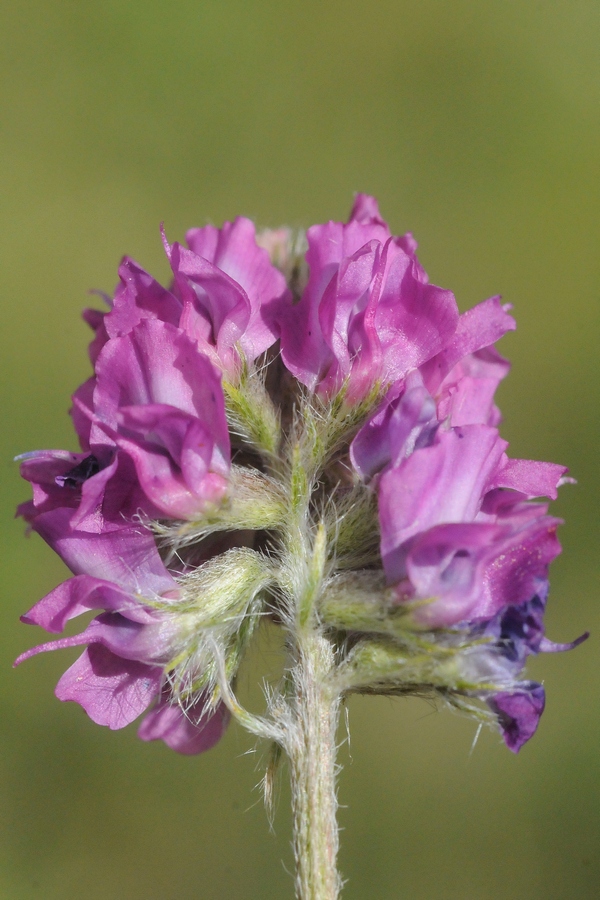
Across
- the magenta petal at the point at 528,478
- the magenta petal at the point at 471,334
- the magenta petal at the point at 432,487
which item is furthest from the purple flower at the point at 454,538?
the magenta petal at the point at 471,334

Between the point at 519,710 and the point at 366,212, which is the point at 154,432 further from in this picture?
the point at 519,710

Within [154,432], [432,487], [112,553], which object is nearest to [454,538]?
[432,487]

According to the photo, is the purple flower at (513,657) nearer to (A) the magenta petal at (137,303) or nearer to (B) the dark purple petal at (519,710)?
(B) the dark purple petal at (519,710)

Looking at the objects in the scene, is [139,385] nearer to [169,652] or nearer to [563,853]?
[169,652]

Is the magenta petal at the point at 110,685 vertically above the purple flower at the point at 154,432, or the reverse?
the purple flower at the point at 154,432

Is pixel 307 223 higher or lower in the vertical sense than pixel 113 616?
higher

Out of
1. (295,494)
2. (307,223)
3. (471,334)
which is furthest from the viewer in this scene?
(307,223)

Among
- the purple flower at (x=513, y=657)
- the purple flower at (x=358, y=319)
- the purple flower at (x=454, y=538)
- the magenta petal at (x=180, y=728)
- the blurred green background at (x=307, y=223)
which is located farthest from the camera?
the blurred green background at (x=307, y=223)
